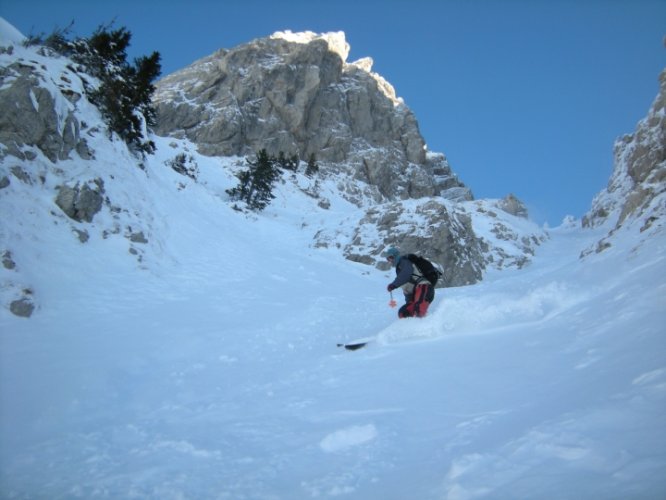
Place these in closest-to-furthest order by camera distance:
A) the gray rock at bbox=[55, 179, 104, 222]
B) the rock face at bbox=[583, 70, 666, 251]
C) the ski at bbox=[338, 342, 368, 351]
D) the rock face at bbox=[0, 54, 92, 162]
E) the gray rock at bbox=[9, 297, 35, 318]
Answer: the ski at bbox=[338, 342, 368, 351]
the gray rock at bbox=[9, 297, 35, 318]
the rock face at bbox=[0, 54, 92, 162]
the gray rock at bbox=[55, 179, 104, 222]
the rock face at bbox=[583, 70, 666, 251]

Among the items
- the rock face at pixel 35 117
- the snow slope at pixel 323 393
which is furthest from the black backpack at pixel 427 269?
the rock face at pixel 35 117

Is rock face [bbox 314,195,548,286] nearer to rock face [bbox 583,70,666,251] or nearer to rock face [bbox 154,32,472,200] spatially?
rock face [bbox 583,70,666,251]

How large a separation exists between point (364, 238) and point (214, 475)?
2623cm

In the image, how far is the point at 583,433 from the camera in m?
3.32

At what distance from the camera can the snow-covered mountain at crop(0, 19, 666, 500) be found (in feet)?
11.9

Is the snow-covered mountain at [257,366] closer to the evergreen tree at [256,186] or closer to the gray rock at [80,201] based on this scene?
the gray rock at [80,201]

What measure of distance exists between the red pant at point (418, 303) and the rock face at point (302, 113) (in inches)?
2684

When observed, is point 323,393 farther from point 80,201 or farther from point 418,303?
point 80,201

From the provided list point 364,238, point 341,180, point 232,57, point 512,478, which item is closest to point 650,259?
point 512,478

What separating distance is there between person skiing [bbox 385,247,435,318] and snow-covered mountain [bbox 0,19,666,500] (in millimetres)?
475

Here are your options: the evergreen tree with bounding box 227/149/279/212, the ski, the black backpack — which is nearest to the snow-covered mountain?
the ski

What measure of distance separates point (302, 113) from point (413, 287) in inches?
3325

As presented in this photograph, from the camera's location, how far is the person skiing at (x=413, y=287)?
10.7 m

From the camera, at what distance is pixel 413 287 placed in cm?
1095
